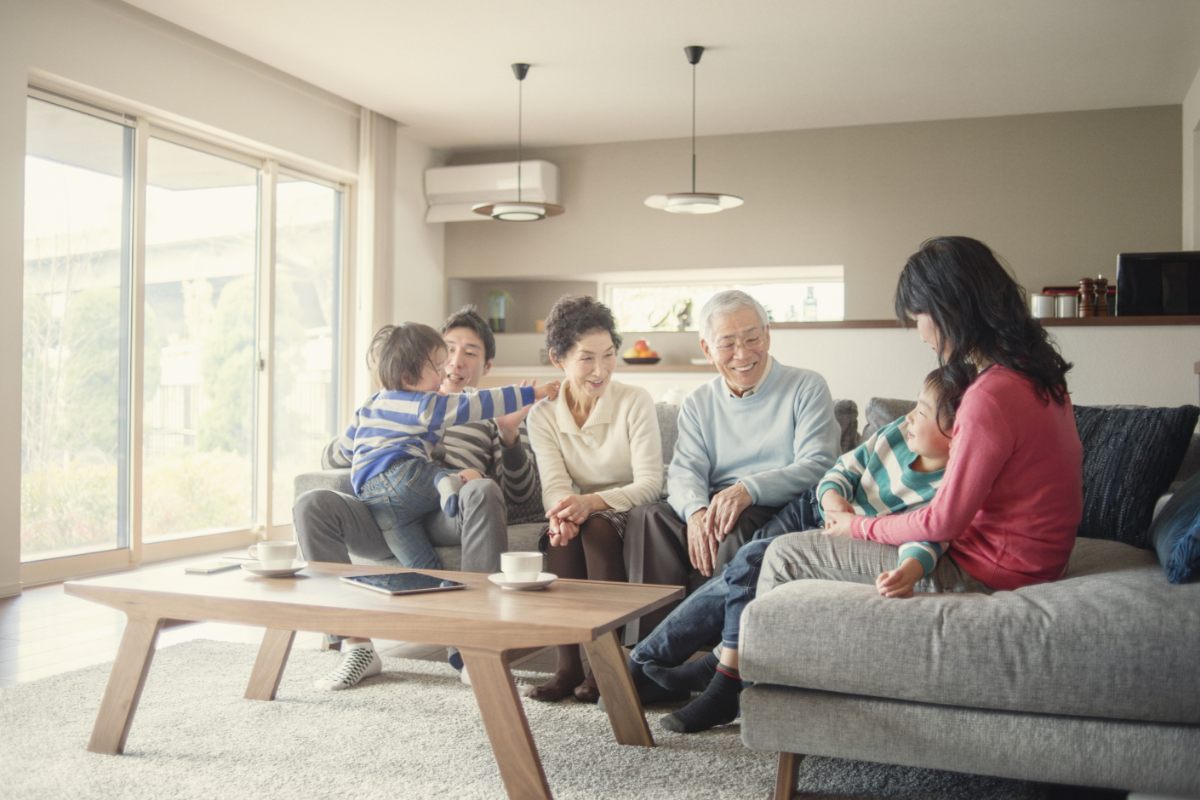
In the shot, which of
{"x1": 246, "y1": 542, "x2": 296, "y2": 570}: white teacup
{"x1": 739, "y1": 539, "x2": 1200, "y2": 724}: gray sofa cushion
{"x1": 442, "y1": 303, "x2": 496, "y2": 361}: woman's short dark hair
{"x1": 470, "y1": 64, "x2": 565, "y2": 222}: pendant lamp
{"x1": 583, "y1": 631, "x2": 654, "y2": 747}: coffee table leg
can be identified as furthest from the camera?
{"x1": 470, "y1": 64, "x2": 565, "y2": 222}: pendant lamp

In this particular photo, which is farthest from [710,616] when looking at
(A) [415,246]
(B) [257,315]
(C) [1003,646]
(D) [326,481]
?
(A) [415,246]

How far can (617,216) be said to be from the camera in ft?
22.5

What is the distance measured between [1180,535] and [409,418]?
6.45 ft

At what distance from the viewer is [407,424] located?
2828 millimetres

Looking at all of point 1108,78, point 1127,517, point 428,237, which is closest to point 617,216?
point 428,237

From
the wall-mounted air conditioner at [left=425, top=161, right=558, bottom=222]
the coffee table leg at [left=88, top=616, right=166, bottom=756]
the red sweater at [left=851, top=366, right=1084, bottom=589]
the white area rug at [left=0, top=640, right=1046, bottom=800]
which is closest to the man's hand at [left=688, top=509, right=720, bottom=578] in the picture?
the white area rug at [left=0, top=640, right=1046, bottom=800]

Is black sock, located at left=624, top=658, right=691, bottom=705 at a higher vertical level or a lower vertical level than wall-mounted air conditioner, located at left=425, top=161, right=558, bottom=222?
lower

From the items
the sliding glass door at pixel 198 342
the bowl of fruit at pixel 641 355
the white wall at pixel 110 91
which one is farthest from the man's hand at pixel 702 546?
the bowl of fruit at pixel 641 355

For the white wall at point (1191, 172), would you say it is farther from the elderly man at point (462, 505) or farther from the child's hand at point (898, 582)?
the child's hand at point (898, 582)

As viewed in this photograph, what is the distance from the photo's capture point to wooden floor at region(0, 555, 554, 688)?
2771mm

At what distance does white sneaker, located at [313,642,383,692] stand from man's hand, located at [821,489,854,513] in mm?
1294

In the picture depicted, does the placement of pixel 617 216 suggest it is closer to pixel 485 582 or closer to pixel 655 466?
pixel 655 466

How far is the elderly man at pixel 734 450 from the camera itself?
249cm

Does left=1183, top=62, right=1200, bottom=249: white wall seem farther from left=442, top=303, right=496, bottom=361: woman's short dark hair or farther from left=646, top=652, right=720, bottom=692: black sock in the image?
left=646, top=652, right=720, bottom=692: black sock
